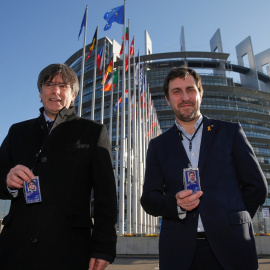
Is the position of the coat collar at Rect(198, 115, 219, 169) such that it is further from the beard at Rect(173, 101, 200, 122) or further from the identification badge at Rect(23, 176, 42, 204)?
the identification badge at Rect(23, 176, 42, 204)

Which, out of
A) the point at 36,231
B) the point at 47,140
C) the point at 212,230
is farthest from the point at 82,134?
the point at 212,230

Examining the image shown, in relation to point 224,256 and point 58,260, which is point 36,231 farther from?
point 224,256

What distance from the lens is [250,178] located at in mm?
2293

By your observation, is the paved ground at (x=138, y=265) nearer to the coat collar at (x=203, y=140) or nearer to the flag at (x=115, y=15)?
the coat collar at (x=203, y=140)

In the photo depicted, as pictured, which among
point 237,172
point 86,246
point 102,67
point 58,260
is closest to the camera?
point 58,260

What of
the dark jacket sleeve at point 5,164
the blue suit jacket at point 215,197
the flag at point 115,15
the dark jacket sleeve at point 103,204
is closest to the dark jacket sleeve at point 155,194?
the blue suit jacket at point 215,197

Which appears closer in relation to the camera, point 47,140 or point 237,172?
point 47,140

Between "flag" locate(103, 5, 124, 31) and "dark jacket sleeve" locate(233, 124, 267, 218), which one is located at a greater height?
"flag" locate(103, 5, 124, 31)

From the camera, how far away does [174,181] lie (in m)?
2.41

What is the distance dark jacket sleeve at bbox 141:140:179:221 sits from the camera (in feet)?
7.21

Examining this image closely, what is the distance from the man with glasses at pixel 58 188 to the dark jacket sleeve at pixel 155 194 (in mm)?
341

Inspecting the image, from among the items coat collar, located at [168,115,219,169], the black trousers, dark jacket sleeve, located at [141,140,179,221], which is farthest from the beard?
the black trousers

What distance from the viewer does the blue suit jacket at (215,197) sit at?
208 cm

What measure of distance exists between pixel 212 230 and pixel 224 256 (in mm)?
184
